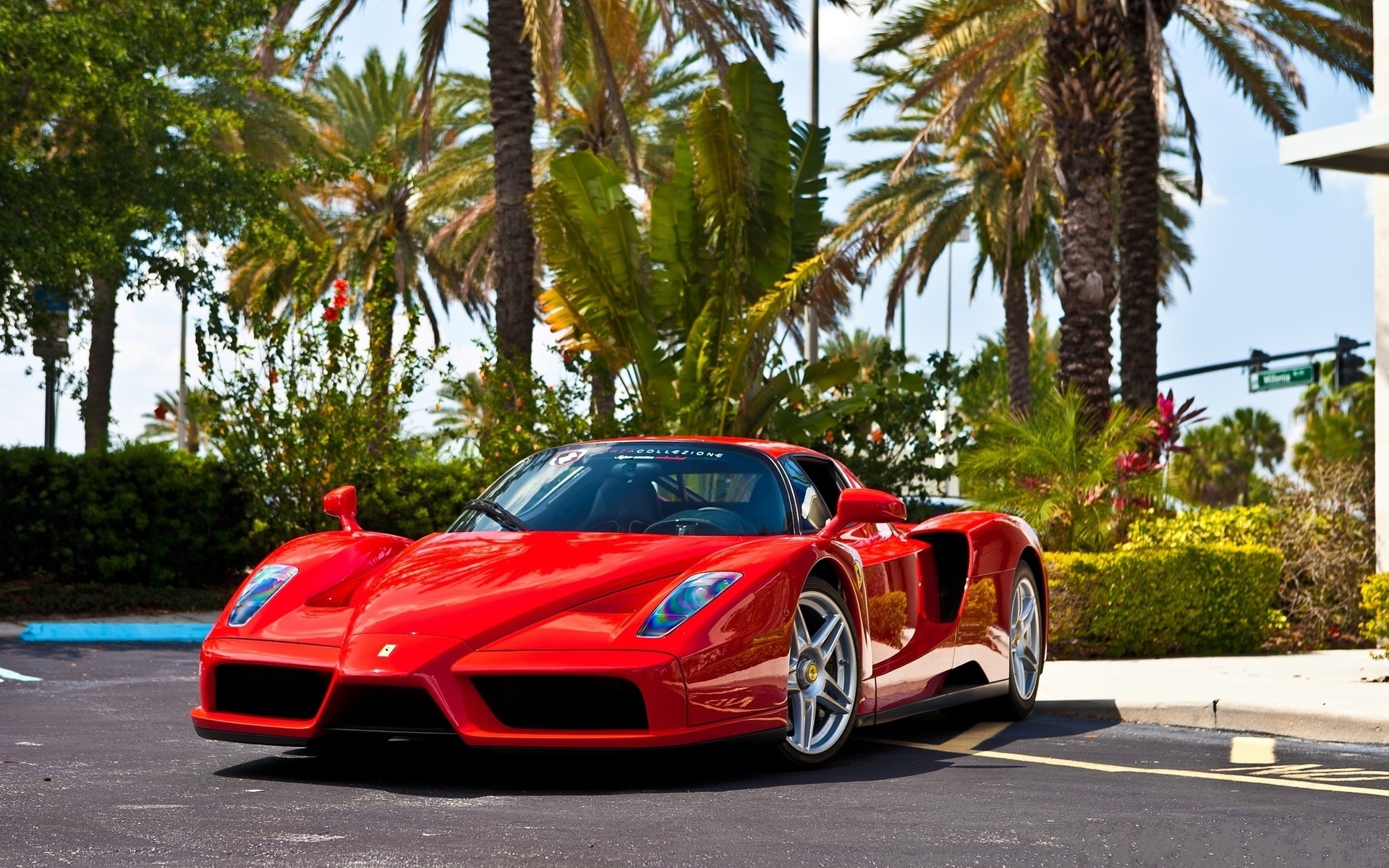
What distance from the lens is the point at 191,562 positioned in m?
17.5

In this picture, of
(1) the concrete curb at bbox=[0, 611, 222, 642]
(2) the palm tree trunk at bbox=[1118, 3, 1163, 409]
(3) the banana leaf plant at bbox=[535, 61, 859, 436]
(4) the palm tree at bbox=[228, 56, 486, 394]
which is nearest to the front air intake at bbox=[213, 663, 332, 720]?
(1) the concrete curb at bbox=[0, 611, 222, 642]

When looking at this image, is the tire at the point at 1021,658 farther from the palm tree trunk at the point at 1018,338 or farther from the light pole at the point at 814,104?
the palm tree trunk at the point at 1018,338

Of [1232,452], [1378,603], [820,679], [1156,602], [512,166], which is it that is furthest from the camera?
[1232,452]

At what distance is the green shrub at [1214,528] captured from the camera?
14.1 meters

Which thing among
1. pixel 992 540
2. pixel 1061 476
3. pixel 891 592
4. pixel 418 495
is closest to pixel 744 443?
pixel 891 592

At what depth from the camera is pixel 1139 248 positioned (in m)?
23.0

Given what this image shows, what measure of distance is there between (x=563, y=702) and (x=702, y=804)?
614mm

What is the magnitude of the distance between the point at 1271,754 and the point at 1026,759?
4.16ft

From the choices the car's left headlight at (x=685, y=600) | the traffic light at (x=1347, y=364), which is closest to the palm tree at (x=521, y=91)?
the car's left headlight at (x=685, y=600)

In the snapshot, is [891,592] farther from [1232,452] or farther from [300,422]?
[1232,452]

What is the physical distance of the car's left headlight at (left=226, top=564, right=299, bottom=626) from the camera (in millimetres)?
6645

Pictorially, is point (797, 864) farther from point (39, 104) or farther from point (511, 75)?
point (511, 75)

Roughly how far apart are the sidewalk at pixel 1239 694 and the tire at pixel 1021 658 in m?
0.37

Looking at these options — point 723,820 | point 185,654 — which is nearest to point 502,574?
point 723,820
